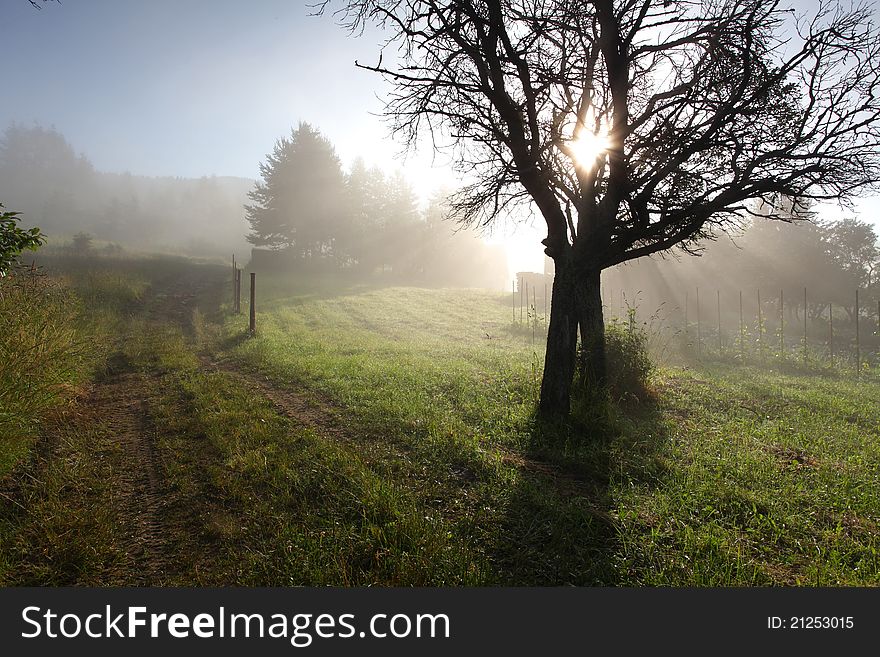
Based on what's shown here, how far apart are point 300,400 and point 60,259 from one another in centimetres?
2663

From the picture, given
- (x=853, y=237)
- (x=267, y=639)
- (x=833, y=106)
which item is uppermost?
(x=853, y=237)

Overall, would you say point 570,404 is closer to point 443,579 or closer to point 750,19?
point 443,579

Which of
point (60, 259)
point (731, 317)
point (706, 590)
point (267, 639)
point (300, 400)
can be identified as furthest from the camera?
point (731, 317)

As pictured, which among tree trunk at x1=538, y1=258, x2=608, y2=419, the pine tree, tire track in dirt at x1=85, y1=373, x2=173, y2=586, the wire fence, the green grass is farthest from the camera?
the pine tree

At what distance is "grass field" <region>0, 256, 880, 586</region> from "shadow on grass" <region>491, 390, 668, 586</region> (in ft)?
0.08

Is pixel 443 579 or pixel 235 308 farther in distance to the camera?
pixel 235 308

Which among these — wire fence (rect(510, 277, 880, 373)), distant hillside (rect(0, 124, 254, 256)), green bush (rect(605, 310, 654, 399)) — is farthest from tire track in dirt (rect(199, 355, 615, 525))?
distant hillside (rect(0, 124, 254, 256))

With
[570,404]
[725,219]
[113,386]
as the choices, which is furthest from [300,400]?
[725,219]

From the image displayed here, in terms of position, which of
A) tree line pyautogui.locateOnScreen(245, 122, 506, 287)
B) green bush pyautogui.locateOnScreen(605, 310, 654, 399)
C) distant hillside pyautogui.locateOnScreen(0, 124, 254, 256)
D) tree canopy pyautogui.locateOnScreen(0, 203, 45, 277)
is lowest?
green bush pyautogui.locateOnScreen(605, 310, 654, 399)

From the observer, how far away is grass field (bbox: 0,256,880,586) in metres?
3.07

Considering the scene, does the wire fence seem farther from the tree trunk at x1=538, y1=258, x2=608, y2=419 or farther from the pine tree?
the pine tree

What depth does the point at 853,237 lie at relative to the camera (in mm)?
33906

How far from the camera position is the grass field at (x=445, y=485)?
121 inches

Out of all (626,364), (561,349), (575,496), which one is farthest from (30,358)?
(626,364)
